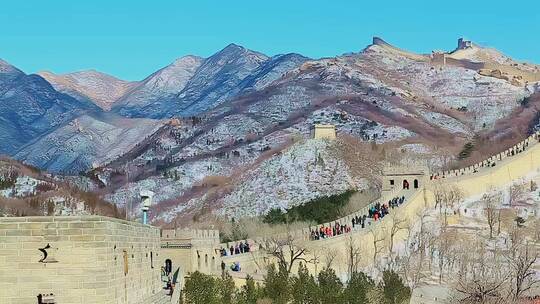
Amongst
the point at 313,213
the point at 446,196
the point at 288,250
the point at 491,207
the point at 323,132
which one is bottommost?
the point at 288,250

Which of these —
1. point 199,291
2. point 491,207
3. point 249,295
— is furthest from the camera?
point 491,207

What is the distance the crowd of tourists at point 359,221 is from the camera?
5504cm

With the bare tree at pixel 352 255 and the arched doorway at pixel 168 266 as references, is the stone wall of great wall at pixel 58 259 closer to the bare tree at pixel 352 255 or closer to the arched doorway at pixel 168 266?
the arched doorway at pixel 168 266

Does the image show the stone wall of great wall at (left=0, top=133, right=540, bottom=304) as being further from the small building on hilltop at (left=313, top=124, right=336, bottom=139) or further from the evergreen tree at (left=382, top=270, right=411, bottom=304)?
the small building on hilltop at (left=313, top=124, right=336, bottom=139)

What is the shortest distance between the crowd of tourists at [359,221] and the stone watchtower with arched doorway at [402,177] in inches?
248

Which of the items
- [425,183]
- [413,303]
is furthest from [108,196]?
[413,303]

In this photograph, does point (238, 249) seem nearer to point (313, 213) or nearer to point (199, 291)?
point (199, 291)

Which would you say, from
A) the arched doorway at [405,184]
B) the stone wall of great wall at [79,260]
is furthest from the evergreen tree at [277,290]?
the arched doorway at [405,184]

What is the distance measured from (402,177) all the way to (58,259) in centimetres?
6089

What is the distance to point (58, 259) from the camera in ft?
47.6

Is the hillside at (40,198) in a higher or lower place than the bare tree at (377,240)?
higher

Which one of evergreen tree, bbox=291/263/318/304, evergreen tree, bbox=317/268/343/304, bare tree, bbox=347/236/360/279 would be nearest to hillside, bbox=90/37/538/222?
bare tree, bbox=347/236/360/279

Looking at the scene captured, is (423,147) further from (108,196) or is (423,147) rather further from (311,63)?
(311,63)

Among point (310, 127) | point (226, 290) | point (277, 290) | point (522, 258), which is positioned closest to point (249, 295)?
point (226, 290)
